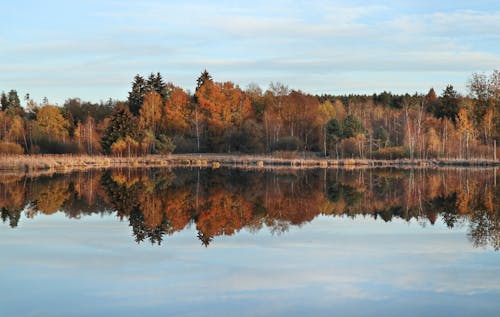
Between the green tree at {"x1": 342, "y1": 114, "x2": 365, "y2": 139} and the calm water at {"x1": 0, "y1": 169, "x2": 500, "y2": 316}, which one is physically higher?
the green tree at {"x1": 342, "y1": 114, "x2": 365, "y2": 139}

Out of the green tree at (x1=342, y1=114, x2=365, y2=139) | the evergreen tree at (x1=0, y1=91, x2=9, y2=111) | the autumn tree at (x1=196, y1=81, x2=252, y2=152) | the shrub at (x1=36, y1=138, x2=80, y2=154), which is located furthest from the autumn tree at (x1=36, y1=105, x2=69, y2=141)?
the green tree at (x1=342, y1=114, x2=365, y2=139)

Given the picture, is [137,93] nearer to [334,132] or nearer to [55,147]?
[55,147]

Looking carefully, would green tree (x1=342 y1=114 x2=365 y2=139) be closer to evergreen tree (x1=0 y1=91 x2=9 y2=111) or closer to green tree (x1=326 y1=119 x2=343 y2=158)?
green tree (x1=326 y1=119 x2=343 y2=158)

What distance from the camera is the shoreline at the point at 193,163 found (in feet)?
151

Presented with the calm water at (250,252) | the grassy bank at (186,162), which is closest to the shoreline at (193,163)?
the grassy bank at (186,162)

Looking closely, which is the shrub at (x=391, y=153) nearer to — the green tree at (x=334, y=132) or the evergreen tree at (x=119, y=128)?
the green tree at (x=334, y=132)

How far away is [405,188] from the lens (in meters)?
30.2

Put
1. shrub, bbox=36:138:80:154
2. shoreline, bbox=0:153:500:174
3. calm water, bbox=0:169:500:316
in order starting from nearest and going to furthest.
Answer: calm water, bbox=0:169:500:316 → shoreline, bbox=0:153:500:174 → shrub, bbox=36:138:80:154

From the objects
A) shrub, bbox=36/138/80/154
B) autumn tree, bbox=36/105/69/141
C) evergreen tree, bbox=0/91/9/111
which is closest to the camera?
shrub, bbox=36/138/80/154

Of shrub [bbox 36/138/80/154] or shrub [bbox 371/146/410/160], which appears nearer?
shrub [bbox 371/146/410/160]

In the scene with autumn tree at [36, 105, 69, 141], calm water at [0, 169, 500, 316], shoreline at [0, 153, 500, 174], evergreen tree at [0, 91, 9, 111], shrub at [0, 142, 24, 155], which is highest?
evergreen tree at [0, 91, 9, 111]

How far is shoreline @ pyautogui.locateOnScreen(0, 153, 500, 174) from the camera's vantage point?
151ft

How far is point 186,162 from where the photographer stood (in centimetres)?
5653

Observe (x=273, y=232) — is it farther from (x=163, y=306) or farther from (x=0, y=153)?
(x=0, y=153)
